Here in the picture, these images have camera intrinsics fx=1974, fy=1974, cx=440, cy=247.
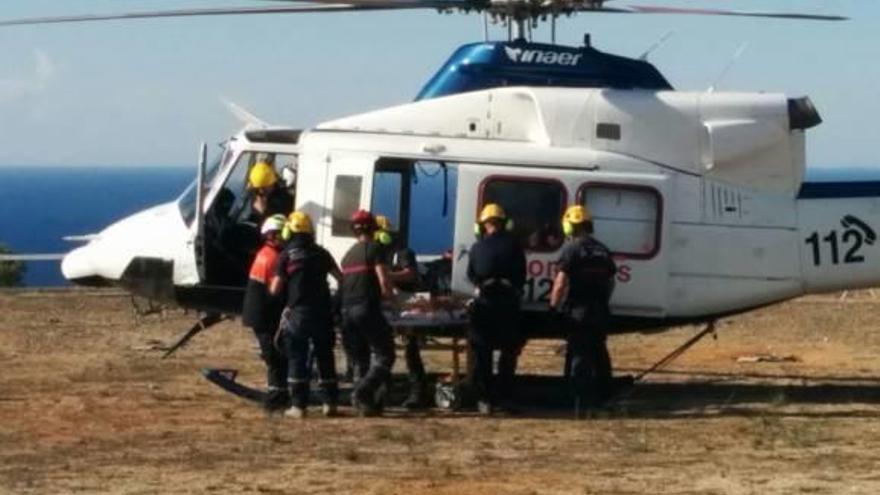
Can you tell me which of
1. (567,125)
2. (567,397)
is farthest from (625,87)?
(567,397)

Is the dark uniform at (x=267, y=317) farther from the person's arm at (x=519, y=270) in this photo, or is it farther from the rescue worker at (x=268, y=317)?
the person's arm at (x=519, y=270)

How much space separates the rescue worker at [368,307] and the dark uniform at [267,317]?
0.59 m

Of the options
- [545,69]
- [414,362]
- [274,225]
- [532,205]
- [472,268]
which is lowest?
[414,362]

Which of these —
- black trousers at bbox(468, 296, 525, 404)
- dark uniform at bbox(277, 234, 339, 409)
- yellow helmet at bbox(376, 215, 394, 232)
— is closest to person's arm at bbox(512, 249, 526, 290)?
black trousers at bbox(468, 296, 525, 404)

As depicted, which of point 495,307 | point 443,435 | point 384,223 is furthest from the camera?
point 384,223

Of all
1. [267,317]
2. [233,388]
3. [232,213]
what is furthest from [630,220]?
[233,388]

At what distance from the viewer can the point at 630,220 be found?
53.5 feet

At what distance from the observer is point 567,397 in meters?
16.1

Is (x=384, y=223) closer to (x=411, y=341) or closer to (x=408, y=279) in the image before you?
(x=408, y=279)

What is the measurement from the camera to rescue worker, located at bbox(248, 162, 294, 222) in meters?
16.7

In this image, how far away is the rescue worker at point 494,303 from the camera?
50.5ft

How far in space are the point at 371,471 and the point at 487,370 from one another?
3129mm

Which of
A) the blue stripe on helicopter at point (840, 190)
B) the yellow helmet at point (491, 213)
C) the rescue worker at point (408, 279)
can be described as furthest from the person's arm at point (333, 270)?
the blue stripe on helicopter at point (840, 190)

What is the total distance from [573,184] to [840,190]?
2430 mm
